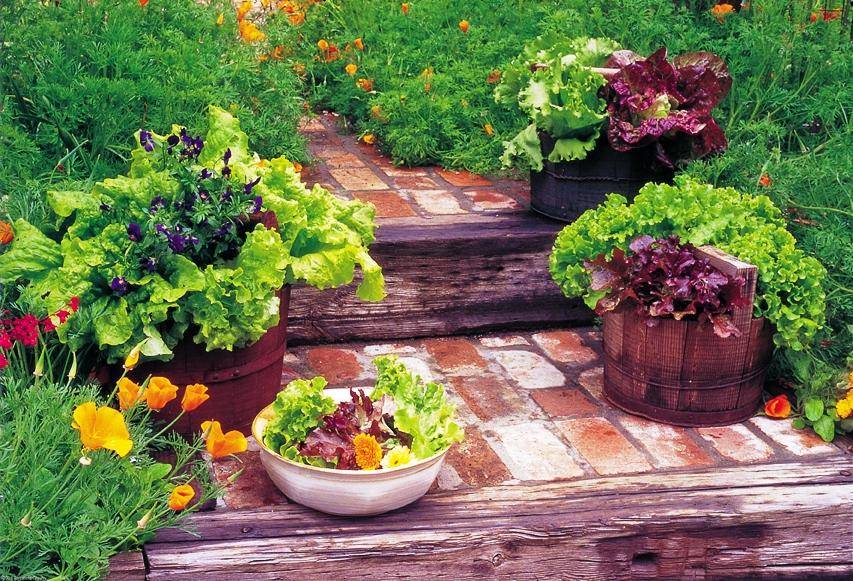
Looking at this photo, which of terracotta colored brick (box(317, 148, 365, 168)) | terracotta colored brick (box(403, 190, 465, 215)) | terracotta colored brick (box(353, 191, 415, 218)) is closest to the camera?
terracotta colored brick (box(353, 191, 415, 218))

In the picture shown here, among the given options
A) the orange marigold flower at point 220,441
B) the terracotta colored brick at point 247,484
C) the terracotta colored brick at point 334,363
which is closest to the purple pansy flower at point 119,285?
the orange marigold flower at point 220,441

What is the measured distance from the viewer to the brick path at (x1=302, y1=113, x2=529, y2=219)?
491 cm

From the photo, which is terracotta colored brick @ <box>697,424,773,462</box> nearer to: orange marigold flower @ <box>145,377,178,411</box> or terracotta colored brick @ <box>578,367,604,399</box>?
terracotta colored brick @ <box>578,367,604,399</box>

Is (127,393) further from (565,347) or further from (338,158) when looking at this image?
(338,158)

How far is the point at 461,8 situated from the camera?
20.7ft

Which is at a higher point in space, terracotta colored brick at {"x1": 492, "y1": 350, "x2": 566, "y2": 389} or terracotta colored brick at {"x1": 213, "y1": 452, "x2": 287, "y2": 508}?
terracotta colored brick at {"x1": 213, "y1": 452, "x2": 287, "y2": 508}

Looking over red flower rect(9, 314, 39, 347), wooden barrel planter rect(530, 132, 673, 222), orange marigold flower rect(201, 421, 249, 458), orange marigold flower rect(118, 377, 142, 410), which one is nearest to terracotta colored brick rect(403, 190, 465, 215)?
wooden barrel planter rect(530, 132, 673, 222)

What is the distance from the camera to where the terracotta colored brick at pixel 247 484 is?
3074 millimetres

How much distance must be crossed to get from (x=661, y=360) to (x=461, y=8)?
3.39 metres

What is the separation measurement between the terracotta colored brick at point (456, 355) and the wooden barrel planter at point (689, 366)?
62cm

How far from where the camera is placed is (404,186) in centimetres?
530

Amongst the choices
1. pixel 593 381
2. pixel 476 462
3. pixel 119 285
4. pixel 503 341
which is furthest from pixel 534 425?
pixel 119 285

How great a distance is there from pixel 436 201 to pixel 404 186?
0.33 meters

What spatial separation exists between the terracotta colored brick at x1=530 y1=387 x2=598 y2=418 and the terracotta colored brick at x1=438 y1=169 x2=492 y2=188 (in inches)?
67.0
